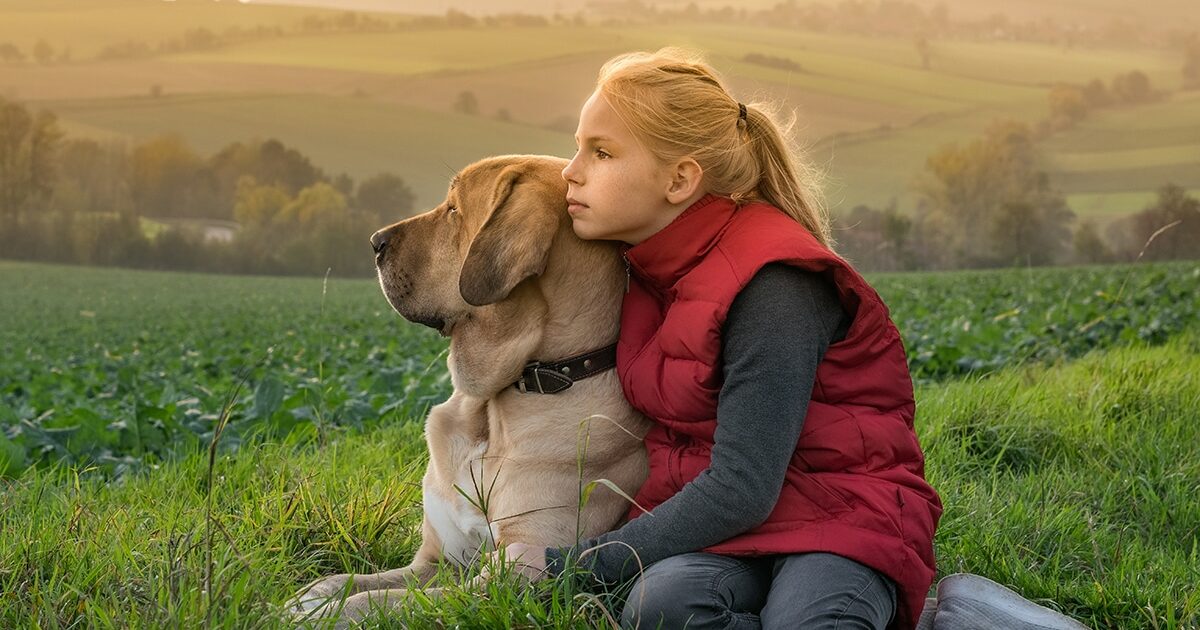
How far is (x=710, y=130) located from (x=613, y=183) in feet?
1.13

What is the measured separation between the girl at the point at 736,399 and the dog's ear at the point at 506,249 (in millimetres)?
111

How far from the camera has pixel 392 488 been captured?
4074 millimetres

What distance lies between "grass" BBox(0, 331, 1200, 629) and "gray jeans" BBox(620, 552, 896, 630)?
18cm

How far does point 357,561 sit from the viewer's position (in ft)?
12.4

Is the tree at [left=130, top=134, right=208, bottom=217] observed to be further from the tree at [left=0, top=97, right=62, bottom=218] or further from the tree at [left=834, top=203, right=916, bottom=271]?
the tree at [left=834, top=203, right=916, bottom=271]

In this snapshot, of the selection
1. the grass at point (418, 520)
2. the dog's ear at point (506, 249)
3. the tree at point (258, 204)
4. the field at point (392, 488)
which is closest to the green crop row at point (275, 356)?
the field at point (392, 488)

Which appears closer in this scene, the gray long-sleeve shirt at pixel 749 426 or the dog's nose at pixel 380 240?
the gray long-sleeve shirt at pixel 749 426

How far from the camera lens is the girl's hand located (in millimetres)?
2908

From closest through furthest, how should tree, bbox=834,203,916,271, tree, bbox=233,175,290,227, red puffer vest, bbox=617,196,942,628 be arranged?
red puffer vest, bbox=617,196,942,628
tree, bbox=834,203,916,271
tree, bbox=233,175,290,227

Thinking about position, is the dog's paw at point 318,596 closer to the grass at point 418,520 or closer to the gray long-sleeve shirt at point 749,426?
the grass at point 418,520

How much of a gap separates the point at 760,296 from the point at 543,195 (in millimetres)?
760

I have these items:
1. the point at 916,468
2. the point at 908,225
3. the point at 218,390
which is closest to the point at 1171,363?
the point at 916,468

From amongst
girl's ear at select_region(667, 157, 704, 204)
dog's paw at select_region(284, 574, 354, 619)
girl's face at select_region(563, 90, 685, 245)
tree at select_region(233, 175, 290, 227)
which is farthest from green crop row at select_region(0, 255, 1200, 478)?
tree at select_region(233, 175, 290, 227)

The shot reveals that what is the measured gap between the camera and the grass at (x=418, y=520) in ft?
9.21
